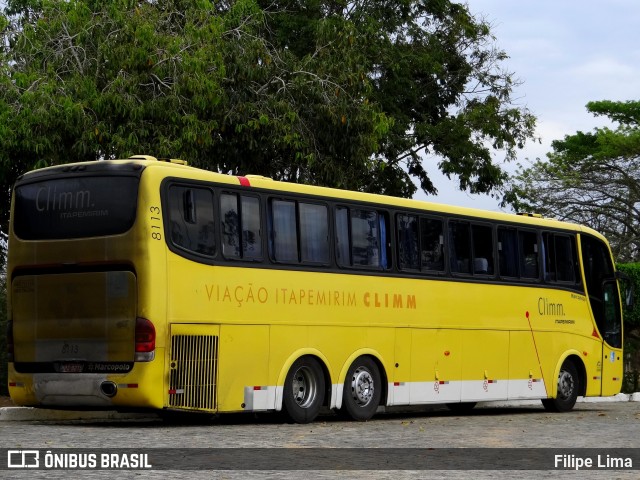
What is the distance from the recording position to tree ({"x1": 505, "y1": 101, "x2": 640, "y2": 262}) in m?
53.2

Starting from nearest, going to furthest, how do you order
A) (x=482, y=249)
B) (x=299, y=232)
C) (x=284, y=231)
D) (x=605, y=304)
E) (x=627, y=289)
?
(x=284, y=231)
(x=299, y=232)
(x=482, y=249)
(x=605, y=304)
(x=627, y=289)

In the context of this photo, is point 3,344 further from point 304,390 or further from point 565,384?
point 565,384

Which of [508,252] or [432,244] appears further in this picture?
[508,252]

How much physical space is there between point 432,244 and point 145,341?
6.48 meters

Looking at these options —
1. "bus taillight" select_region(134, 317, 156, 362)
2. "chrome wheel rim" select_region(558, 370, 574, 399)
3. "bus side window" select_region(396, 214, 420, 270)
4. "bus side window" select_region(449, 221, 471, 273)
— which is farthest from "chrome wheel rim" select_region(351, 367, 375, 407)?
"chrome wheel rim" select_region(558, 370, 574, 399)

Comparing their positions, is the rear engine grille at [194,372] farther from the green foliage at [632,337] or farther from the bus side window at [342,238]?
the green foliage at [632,337]

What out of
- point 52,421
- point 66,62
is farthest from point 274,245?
point 66,62

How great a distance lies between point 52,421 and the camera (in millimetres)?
20000

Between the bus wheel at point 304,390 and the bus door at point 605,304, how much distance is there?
26.0 feet

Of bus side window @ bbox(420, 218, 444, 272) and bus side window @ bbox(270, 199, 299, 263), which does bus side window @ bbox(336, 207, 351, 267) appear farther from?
bus side window @ bbox(420, 218, 444, 272)

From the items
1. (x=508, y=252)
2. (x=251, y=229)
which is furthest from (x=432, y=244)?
(x=251, y=229)

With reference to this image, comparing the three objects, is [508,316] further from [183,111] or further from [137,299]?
[137,299]

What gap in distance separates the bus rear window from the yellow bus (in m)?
0.02

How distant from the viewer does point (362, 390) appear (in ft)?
66.2
